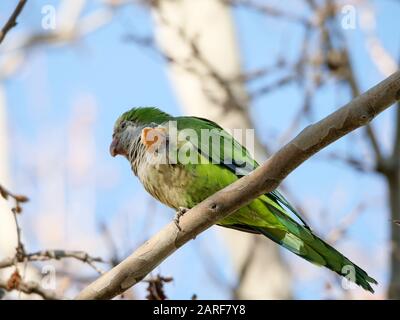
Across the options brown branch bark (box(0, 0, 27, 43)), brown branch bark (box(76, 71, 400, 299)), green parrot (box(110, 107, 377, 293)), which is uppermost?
brown branch bark (box(0, 0, 27, 43))

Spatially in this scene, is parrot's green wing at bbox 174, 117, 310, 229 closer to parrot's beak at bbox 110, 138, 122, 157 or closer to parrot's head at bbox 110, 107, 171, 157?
parrot's head at bbox 110, 107, 171, 157

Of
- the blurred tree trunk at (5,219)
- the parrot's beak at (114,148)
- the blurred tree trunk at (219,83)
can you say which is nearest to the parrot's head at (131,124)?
the parrot's beak at (114,148)

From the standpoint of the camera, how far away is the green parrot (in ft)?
13.5

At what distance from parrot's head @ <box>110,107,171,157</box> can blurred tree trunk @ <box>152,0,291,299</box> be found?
156 cm

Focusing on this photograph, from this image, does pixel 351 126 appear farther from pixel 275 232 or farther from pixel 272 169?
pixel 275 232

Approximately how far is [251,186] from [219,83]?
3519 mm

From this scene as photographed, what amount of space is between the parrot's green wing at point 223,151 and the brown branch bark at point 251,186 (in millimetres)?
829

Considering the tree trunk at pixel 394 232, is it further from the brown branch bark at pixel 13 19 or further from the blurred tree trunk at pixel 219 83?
the brown branch bark at pixel 13 19

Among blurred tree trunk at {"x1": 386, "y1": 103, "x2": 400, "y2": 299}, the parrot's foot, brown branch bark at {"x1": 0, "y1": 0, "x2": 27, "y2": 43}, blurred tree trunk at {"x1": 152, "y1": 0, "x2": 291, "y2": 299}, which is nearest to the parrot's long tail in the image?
the parrot's foot

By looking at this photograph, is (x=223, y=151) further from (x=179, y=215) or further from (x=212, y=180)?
(x=179, y=215)

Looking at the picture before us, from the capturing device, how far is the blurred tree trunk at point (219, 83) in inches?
272
